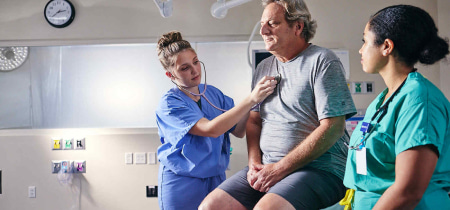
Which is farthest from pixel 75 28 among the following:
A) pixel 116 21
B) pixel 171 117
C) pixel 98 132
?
pixel 171 117

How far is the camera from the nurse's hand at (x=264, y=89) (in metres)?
1.42

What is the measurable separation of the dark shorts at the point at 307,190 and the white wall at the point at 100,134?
6.88ft

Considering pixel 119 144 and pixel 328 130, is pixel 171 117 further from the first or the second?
pixel 119 144

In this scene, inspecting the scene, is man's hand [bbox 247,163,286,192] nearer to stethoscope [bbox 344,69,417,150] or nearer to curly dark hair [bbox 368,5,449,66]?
stethoscope [bbox 344,69,417,150]

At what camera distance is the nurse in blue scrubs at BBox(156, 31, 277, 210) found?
177cm

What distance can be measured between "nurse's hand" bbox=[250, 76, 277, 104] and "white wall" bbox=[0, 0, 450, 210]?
81.8 inches

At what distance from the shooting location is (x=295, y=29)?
1454 mm

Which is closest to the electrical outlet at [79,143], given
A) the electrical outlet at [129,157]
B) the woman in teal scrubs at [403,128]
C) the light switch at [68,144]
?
the light switch at [68,144]

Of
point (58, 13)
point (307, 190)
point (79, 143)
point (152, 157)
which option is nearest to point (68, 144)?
point (79, 143)

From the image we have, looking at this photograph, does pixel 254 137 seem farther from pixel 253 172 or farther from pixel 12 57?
pixel 12 57

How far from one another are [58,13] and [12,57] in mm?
636

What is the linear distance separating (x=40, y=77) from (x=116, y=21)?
35.7 inches

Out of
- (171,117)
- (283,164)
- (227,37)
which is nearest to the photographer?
(283,164)

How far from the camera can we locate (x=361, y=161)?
105 cm
